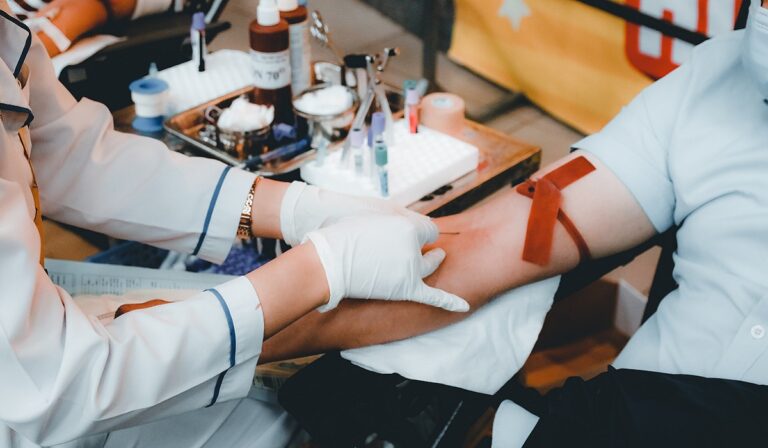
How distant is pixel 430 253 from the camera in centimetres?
115

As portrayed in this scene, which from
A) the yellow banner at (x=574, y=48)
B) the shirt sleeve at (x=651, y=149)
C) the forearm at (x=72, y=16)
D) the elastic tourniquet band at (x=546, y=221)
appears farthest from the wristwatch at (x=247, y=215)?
the yellow banner at (x=574, y=48)

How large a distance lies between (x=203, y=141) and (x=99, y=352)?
0.70 m

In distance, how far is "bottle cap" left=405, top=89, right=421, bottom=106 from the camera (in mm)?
1488

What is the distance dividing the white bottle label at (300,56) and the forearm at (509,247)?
56 centimetres

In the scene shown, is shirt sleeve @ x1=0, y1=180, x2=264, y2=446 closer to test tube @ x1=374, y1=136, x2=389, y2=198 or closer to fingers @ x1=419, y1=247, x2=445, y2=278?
fingers @ x1=419, y1=247, x2=445, y2=278

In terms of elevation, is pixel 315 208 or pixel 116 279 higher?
pixel 315 208

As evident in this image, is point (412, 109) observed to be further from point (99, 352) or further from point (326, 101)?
point (99, 352)

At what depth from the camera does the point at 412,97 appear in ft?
4.88

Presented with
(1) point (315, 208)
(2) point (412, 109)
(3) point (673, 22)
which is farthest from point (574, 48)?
(1) point (315, 208)

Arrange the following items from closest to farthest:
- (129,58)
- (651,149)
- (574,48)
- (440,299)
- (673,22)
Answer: (440,299) → (651,149) → (129,58) → (673,22) → (574,48)

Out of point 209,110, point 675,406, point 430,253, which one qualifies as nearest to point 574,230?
point 430,253

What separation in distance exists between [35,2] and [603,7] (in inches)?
74.2

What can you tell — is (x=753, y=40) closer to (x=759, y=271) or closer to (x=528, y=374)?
(x=759, y=271)

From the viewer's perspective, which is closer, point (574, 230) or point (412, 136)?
point (574, 230)
